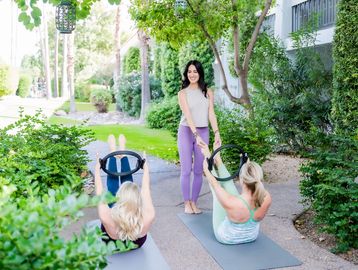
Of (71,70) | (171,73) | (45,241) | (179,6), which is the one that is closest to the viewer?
(45,241)

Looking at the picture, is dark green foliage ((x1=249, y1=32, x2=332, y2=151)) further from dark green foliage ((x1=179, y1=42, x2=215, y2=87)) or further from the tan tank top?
dark green foliage ((x1=179, y1=42, x2=215, y2=87))

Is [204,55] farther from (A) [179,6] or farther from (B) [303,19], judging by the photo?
(A) [179,6]

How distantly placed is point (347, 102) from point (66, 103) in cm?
2464

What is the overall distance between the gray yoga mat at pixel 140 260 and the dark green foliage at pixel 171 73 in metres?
13.5

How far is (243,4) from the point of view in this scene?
25.0ft

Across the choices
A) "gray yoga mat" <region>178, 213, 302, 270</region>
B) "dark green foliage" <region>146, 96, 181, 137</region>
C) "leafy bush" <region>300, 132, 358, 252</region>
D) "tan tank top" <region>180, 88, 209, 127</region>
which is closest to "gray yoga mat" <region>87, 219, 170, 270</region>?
"gray yoga mat" <region>178, 213, 302, 270</region>

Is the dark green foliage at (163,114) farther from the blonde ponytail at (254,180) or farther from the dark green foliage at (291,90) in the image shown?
the blonde ponytail at (254,180)

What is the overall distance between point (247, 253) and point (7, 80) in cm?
2560

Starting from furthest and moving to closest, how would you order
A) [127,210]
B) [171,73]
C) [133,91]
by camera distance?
[133,91], [171,73], [127,210]

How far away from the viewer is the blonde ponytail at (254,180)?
154 inches

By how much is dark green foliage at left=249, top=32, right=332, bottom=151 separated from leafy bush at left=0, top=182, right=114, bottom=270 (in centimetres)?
731

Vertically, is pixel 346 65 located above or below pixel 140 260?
above

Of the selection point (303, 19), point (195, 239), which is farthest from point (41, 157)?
point (303, 19)

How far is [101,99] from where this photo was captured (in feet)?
73.4
